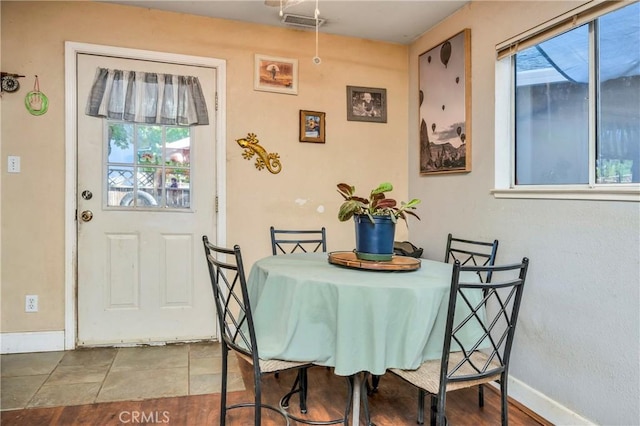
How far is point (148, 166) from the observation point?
2.99m

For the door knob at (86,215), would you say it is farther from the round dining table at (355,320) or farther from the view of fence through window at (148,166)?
the round dining table at (355,320)

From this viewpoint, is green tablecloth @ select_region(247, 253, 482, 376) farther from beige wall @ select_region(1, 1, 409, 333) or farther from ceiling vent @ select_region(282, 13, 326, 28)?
ceiling vent @ select_region(282, 13, 326, 28)

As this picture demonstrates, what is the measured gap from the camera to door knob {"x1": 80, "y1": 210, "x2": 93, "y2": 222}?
2.87 meters

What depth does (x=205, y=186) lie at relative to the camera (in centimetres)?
307

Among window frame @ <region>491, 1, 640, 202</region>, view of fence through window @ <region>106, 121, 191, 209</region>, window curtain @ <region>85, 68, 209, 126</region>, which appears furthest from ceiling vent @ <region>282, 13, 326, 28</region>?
window frame @ <region>491, 1, 640, 202</region>

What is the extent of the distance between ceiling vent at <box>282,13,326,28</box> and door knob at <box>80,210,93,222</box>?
6.37 ft

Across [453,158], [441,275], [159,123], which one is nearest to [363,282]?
[441,275]

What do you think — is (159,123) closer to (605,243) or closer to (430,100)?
(430,100)

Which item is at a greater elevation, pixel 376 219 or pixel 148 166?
pixel 148 166

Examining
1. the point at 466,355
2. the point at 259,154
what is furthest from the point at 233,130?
the point at 466,355

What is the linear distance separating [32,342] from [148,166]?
1.40 metres

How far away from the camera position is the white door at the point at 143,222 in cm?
288

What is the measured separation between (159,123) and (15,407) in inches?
74.1

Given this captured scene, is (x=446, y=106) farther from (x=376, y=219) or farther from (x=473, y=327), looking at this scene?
(x=473, y=327)
